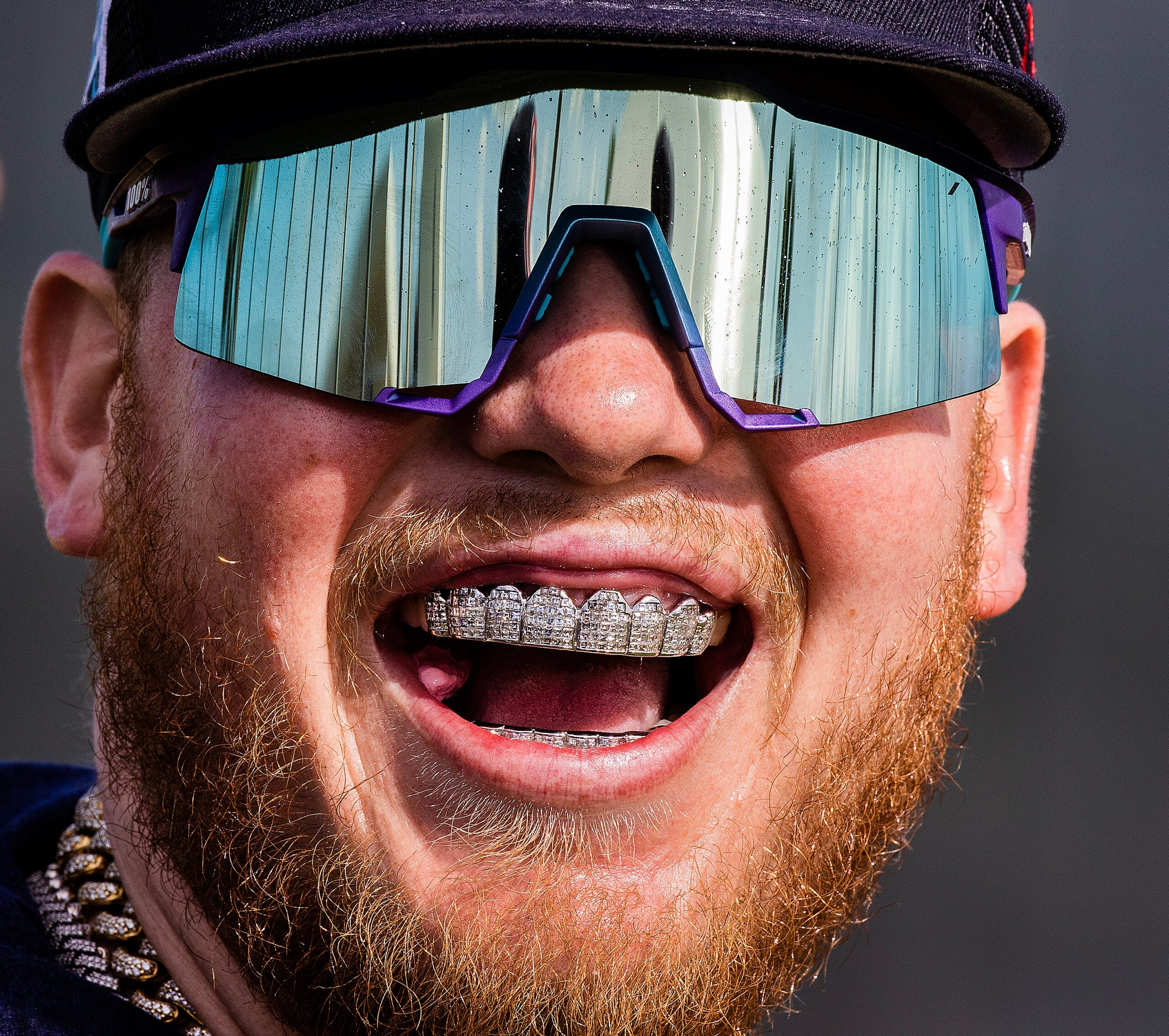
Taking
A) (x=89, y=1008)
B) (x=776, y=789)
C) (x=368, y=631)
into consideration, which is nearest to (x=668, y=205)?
(x=368, y=631)

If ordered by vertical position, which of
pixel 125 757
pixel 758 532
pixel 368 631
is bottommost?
pixel 125 757

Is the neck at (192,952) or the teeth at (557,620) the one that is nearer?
the teeth at (557,620)

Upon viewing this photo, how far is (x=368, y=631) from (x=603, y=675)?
1.43 ft

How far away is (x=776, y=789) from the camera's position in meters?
1.59

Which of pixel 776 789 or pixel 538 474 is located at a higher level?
pixel 538 474

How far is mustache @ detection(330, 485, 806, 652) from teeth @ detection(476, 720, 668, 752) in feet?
0.82

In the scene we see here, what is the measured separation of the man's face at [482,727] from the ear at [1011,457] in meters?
0.38

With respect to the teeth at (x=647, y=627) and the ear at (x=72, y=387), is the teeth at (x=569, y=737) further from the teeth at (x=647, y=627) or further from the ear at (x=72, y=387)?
the ear at (x=72, y=387)

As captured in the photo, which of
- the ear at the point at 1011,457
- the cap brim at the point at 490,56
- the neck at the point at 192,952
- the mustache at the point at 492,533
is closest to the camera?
the cap brim at the point at 490,56

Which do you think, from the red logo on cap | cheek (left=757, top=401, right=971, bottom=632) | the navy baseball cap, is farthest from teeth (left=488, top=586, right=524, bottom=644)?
the red logo on cap

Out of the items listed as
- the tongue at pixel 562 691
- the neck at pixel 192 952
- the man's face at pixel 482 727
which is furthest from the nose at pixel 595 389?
the neck at pixel 192 952

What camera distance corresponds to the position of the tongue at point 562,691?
1.79m

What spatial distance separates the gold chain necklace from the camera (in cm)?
174

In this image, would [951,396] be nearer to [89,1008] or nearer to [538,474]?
[538,474]
